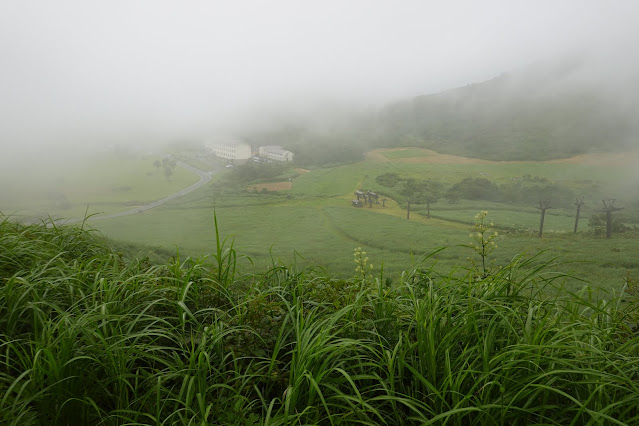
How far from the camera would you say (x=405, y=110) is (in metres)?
10.6

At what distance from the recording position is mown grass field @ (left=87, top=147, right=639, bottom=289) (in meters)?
5.75

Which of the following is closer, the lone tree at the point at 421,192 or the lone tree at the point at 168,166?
the lone tree at the point at 421,192

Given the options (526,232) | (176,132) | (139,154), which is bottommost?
(526,232)

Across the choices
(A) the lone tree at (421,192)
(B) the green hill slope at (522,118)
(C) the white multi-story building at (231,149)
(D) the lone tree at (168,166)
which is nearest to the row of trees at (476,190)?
(A) the lone tree at (421,192)

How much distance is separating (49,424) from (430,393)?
135cm

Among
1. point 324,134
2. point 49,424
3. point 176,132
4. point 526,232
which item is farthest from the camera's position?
point 324,134

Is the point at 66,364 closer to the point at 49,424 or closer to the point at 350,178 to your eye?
the point at 49,424

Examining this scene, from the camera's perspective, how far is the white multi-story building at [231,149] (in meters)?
9.46

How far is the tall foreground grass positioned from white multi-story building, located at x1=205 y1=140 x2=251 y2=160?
7.80 m

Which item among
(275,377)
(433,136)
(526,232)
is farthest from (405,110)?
(275,377)

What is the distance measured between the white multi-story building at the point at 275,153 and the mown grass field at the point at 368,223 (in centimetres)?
74

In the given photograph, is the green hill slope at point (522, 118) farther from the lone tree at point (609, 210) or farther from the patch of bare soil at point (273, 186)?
the patch of bare soil at point (273, 186)

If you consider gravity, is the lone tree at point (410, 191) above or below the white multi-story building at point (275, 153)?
below

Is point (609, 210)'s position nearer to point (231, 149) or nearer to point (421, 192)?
point (421, 192)
